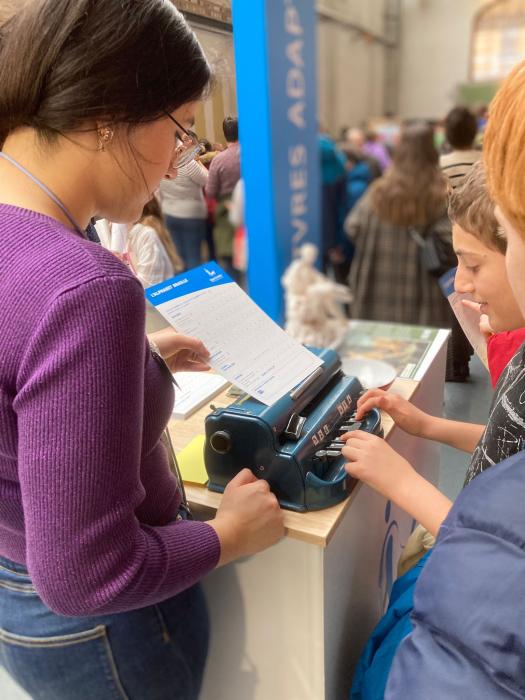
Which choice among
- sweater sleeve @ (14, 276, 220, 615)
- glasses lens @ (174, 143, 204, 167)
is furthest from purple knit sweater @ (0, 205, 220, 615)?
glasses lens @ (174, 143, 204, 167)

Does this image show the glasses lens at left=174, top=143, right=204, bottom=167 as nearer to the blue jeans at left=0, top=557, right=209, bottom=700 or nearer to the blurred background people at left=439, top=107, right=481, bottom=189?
the blurred background people at left=439, top=107, right=481, bottom=189

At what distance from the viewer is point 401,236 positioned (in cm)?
219

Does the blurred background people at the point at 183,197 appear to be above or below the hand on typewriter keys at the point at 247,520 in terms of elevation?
above

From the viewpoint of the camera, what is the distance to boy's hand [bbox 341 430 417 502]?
30.5 inches

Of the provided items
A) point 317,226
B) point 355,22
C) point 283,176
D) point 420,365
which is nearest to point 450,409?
point 420,365

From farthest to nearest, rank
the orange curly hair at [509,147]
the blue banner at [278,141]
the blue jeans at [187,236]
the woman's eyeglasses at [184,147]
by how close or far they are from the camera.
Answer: the blue banner at [278,141]
the blue jeans at [187,236]
the woman's eyeglasses at [184,147]
the orange curly hair at [509,147]

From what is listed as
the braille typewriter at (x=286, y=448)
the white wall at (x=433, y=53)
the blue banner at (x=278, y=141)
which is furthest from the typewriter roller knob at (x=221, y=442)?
the white wall at (x=433, y=53)

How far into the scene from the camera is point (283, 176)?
3.38 meters

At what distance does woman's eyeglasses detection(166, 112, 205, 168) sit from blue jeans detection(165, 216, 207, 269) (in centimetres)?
63

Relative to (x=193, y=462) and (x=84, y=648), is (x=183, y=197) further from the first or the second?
(x=84, y=648)

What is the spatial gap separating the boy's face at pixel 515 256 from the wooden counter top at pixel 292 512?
0.39 metres

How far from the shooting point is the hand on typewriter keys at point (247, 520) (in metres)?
0.70

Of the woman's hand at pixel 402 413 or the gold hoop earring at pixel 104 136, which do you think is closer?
the gold hoop earring at pixel 104 136

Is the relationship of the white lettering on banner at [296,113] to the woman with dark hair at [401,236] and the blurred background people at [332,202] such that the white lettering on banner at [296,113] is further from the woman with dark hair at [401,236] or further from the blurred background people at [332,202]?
the woman with dark hair at [401,236]
